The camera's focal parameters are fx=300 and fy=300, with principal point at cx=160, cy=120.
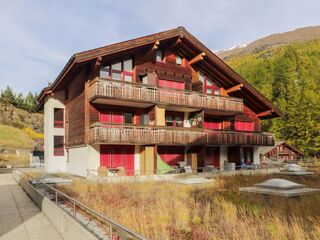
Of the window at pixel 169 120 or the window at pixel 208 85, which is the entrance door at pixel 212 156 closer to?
the window at pixel 169 120

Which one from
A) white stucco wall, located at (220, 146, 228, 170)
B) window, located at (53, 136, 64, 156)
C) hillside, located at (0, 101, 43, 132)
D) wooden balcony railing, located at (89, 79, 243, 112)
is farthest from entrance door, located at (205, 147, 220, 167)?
hillside, located at (0, 101, 43, 132)

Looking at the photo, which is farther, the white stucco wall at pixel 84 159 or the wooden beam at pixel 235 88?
the wooden beam at pixel 235 88

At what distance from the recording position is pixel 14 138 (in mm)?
57156

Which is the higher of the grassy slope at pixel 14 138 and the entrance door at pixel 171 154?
the grassy slope at pixel 14 138

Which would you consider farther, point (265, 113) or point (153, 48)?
point (265, 113)

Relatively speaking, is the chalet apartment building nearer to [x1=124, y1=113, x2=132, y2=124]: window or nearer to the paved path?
[x1=124, y1=113, x2=132, y2=124]: window

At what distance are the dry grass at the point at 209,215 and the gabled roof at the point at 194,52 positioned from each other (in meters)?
10.0

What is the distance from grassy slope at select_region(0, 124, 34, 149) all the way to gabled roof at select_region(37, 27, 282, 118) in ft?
85.4

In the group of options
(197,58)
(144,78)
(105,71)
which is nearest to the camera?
(105,71)

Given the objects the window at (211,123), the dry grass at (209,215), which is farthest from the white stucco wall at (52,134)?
the dry grass at (209,215)

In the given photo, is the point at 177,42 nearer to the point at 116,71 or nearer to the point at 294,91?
the point at 116,71

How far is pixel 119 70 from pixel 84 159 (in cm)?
677

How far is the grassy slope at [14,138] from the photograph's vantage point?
53.2 meters

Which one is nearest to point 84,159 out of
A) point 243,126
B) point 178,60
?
point 178,60
